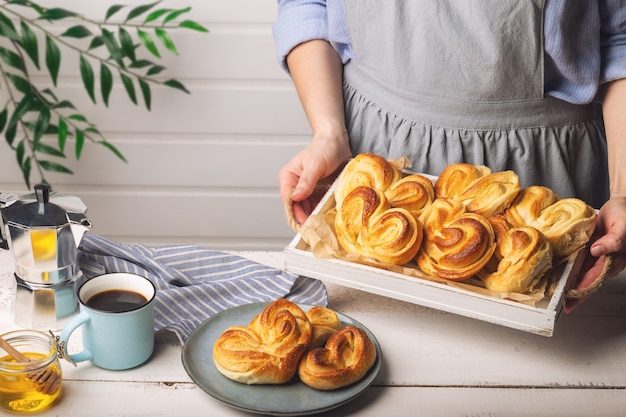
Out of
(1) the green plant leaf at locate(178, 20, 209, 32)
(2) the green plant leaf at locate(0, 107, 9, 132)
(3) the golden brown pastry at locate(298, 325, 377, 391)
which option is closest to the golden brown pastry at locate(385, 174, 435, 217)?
(3) the golden brown pastry at locate(298, 325, 377, 391)

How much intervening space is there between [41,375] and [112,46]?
1.69m

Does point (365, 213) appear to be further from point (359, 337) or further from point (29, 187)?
point (29, 187)

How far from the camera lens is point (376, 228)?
3.67 feet

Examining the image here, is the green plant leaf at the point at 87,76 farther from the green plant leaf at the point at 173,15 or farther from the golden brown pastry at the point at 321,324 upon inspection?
the golden brown pastry at the point at 321,324

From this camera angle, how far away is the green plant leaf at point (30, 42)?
2414mm

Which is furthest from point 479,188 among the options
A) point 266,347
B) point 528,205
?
point 266,347

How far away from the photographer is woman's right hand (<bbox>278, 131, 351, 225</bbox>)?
128 centimetres

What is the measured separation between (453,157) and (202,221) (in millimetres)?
1562

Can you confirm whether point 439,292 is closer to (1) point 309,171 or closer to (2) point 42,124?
(1) point 309,171

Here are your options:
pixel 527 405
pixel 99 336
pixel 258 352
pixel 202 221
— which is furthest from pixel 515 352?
pixel 202 221

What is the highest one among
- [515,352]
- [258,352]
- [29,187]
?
[258,352]

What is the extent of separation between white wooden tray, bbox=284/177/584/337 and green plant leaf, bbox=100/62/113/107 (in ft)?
5.18

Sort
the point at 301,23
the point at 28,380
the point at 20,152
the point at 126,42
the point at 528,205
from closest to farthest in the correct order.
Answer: the point at 28,380 → the point at 528,205 → the point at 301,23 → the point at 126,42 → the point at 20,152

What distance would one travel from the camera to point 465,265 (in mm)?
1067
